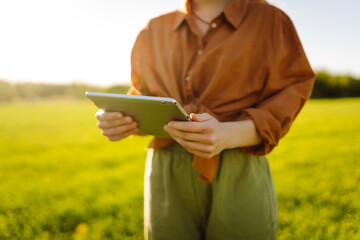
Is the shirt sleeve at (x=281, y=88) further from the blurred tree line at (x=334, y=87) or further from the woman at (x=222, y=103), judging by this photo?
the blurred tree line at (x=334, y=87)

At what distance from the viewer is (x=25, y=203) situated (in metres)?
3.57

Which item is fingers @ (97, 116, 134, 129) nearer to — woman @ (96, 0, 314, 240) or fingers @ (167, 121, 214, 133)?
woman @ (96, 0, 314, 240)

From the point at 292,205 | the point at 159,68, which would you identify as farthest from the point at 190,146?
the point at 292,205

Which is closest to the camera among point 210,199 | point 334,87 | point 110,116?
point 110,116

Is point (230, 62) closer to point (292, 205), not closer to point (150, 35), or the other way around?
point (150, 35)

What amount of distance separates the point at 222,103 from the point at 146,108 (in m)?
0.44

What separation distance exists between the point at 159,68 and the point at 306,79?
78 cm

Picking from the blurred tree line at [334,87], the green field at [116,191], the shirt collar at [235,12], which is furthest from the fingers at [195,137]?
the blurred tree line at [334,87]

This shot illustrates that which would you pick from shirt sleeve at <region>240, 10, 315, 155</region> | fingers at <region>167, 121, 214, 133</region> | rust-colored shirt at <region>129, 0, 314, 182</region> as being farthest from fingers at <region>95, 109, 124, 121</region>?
shirt sleeve at <region>240, 10, 315, 155</region>

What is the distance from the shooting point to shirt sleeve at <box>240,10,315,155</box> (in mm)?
1221

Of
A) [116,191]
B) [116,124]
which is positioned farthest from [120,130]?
[116,191]

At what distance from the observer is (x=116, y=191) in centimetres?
388

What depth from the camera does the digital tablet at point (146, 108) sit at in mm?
961

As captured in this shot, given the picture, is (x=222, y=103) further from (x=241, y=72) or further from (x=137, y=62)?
(x=137, y=62)
